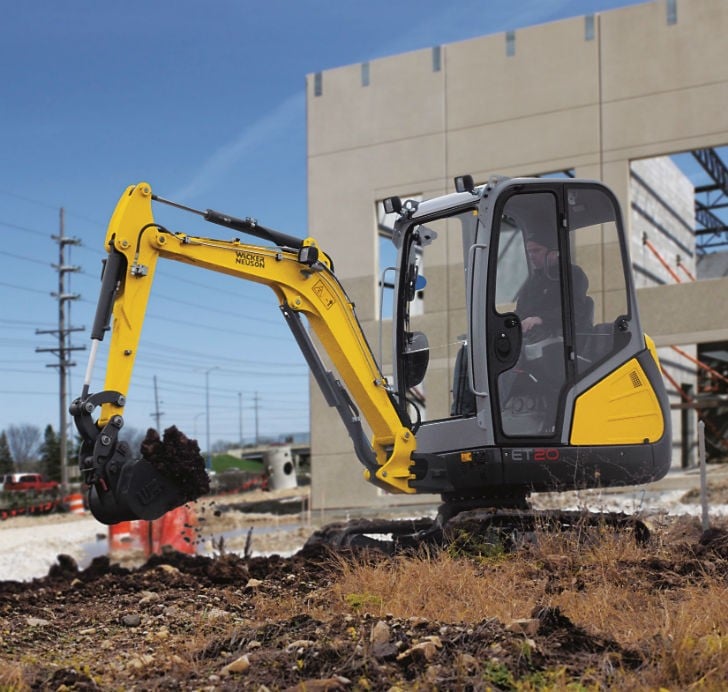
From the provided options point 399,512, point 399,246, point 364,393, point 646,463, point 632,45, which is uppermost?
point 632,45

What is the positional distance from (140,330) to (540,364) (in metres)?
3.31

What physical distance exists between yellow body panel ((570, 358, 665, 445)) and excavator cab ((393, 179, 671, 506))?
0.01 m

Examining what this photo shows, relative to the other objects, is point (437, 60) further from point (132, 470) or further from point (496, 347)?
point (132, 470)

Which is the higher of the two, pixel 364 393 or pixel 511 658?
pixel 364 393

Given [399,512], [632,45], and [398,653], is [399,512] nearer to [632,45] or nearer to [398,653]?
[632,45]

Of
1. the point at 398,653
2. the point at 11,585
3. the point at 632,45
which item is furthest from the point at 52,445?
the point at 398,653

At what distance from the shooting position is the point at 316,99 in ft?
81.3

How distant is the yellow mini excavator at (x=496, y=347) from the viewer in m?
8.84

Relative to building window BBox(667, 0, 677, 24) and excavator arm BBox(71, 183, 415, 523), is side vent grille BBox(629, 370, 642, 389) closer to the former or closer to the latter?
excavator arm BBox(71, 183, 415, 523)

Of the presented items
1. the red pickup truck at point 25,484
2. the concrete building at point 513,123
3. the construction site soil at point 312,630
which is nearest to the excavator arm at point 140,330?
the construction site soil at point 312,630

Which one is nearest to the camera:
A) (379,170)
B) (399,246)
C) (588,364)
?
(588,364)

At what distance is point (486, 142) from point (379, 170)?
2.63 metres

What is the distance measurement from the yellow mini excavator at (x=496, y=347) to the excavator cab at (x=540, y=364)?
12 mm

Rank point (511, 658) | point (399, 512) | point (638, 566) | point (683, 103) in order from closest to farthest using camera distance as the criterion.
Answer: point (511, 658) < point (638, 566) < point (683, 103) < point (399, 512)
